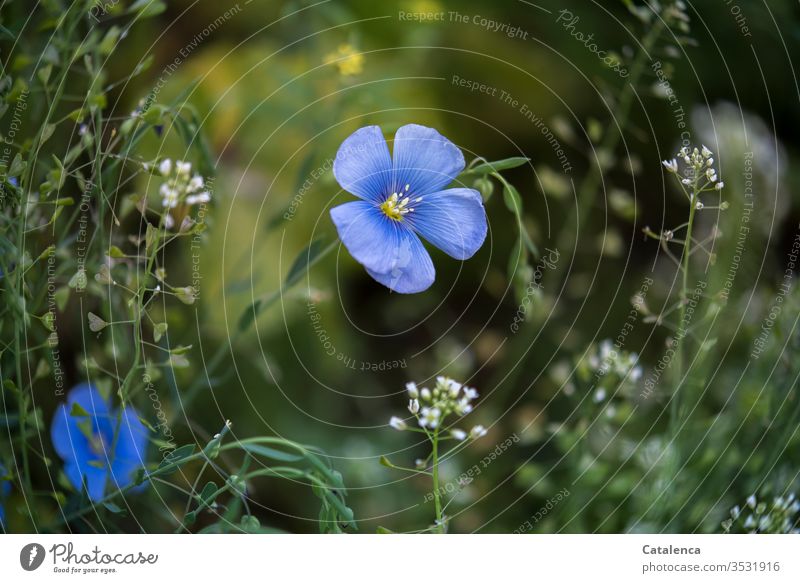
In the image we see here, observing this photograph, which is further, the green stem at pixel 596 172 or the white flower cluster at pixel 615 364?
the green stem at pixel 596 172

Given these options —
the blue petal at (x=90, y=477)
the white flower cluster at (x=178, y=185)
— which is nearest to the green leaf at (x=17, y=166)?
the white flower cluster at (x=178, y=185)

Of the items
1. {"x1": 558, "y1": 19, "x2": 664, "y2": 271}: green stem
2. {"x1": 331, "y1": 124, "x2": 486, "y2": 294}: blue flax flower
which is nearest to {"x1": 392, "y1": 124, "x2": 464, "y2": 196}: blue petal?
{"x1": 331, "y1": 124, "x2": 486, "y2": 294}: blue flax flower

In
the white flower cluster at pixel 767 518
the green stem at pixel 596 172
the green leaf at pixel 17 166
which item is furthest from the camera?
the green stem at pixel 596 172

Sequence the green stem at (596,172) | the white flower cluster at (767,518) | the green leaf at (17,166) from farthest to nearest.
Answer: the green stem at (596,172)
the white flower cluster at (767,518)
the green leaf at (17,166)

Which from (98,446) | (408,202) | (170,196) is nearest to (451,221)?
(408,202)

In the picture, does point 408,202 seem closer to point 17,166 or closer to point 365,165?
point 365,165
